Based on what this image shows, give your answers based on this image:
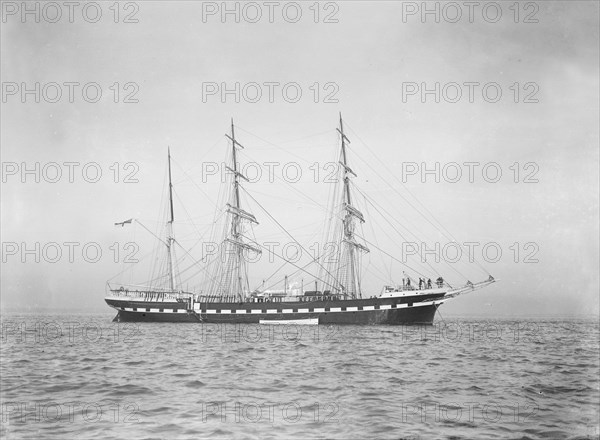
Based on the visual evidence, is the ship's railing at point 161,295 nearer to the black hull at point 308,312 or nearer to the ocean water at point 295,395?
the black hull at point 308,312

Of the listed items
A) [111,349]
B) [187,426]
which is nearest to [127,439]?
[187,426]

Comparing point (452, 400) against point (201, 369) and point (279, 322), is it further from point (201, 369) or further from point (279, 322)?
point (279, 322)

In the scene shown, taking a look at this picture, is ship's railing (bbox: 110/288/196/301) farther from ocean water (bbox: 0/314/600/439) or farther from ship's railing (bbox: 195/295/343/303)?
ocean water (bbox: 0/314/600/439)

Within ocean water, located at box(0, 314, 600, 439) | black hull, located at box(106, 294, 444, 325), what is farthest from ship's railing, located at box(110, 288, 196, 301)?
ocean water, located at box(0, 314, 600, 439)

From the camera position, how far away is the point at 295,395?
16297mm

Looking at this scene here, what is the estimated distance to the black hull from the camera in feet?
185

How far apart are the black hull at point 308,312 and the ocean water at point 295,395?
27556 mm

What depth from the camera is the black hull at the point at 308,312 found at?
185 feet

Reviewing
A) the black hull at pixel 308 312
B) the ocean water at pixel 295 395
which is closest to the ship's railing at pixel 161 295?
the black hull at pixel 308 312

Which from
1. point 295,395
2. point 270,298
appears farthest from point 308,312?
point 295,395

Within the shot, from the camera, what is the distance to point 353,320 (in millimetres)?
57000

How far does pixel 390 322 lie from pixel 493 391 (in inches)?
1555

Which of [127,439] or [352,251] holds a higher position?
[352,251]

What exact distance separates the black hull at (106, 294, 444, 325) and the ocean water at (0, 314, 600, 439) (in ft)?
90.4
